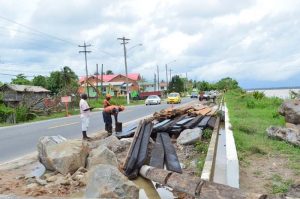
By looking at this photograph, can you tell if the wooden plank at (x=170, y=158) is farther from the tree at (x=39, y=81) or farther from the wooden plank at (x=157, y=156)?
the tree at (x=39, y=81)

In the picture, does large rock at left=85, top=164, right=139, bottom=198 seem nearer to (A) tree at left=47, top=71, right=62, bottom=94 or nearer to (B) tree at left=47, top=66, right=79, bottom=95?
(B) tree at left=47, top=66, right=79, bottom=95

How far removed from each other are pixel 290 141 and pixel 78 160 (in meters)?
6.26

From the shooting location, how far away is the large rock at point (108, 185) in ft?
19.9

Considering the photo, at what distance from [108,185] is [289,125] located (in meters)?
11.4

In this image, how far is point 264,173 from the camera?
8.39m

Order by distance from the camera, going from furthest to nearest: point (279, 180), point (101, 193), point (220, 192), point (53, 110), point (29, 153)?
point (53, 110), point (29, 153), point (279, 180), point (101, 193), point (220, 192)

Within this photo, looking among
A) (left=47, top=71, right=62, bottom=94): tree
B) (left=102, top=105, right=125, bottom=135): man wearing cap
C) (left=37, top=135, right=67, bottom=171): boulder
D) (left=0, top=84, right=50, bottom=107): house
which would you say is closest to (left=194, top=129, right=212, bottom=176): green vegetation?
(left=37, top=135, right=67, bottom=171): boulder

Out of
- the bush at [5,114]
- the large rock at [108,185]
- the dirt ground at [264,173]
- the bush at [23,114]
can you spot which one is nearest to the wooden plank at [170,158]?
the dirt ground at [264,173]

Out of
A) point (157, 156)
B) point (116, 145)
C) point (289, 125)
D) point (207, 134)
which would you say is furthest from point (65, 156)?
point (289, 125)

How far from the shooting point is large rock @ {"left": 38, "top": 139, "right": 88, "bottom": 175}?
27.8 ft

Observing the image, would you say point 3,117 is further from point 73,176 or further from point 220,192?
point 220,192

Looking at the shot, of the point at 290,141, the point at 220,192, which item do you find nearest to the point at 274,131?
the point at 290,141

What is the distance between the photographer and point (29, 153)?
41.5 ft

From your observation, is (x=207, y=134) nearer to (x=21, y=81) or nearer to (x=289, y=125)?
(x=289, y=125)
